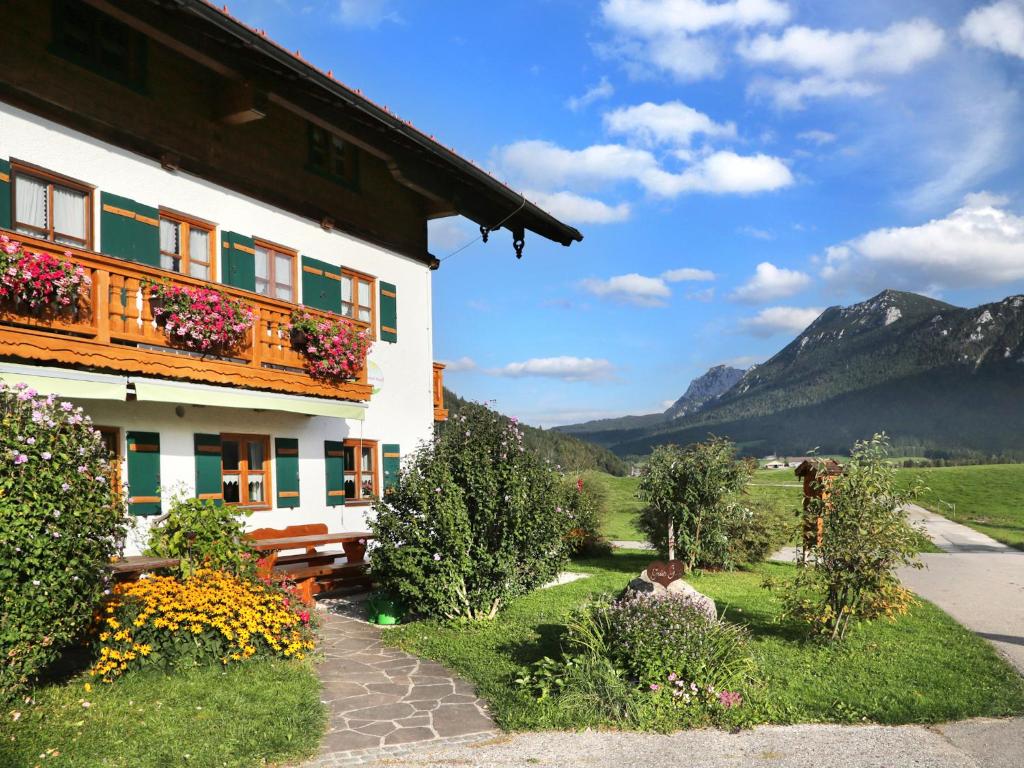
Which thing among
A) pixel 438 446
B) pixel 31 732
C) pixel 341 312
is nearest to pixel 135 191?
pixel 341 312

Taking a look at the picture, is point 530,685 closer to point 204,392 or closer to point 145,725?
point 145,725

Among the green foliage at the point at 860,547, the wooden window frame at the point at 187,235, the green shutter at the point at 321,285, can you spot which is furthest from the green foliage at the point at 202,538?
the green foliage at the point at 860,547

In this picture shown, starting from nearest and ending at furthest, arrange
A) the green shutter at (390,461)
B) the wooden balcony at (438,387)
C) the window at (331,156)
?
the window at (331,156)
the green shutter at (390,461)
the wooden balcony at (438,387)

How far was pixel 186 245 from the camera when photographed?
11914mm

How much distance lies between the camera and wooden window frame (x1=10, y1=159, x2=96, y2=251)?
9547 millimetres

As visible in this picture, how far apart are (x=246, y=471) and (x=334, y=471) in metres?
2.00

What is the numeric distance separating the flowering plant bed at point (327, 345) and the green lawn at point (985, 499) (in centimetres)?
1779

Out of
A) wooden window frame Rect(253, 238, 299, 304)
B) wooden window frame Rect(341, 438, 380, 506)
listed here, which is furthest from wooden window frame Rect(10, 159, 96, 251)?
wooden window frame Rect(341, 438, 380, 506)

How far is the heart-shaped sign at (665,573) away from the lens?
778cm

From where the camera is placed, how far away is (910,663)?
28.1 feet

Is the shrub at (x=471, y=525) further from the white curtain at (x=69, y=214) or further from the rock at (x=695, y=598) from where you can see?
the white curtain at (x=69, y=214)

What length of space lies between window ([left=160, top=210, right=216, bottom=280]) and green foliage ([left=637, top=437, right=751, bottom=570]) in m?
9.38

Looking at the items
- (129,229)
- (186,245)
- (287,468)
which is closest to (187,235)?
(186,245)

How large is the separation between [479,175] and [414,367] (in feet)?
13.7
